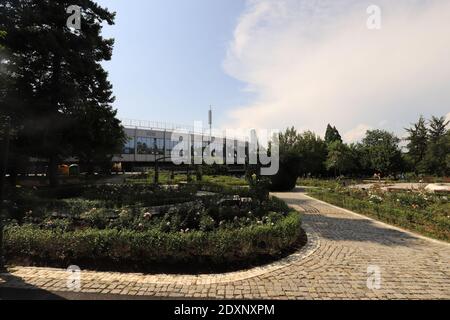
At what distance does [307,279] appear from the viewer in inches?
242

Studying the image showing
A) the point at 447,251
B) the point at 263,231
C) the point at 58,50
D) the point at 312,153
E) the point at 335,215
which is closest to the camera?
the point at 263,231

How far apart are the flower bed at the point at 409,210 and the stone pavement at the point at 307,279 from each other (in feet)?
9.27

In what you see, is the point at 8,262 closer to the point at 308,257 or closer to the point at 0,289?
the point at 0,289

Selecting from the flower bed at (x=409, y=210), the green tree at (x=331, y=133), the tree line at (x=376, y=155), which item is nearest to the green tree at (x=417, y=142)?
the tree line at (x=376, y=155)

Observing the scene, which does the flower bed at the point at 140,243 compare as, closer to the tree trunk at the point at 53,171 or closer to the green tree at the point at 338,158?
the tree trunk at the point at 53,171

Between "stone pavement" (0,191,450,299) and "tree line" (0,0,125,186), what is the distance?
47.4 ft

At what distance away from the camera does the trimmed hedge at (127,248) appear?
6.81 metres

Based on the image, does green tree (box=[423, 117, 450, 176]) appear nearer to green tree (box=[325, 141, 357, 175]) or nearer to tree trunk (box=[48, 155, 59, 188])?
green tree (box=[325, 141, 357, 175])

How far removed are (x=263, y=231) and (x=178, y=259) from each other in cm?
219

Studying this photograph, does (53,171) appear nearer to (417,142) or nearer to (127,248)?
(127,248)

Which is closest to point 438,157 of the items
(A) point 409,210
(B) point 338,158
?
(B) point 338,158

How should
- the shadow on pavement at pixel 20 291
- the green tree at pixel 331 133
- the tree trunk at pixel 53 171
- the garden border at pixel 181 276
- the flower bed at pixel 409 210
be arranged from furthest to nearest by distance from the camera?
the green tree at pixel 331 133, the tree trunk at pixel 53 171, the flower bed at pixel 409 210, the garden border at pixel 181 276, the shadow on pavement at pixel 20 291
